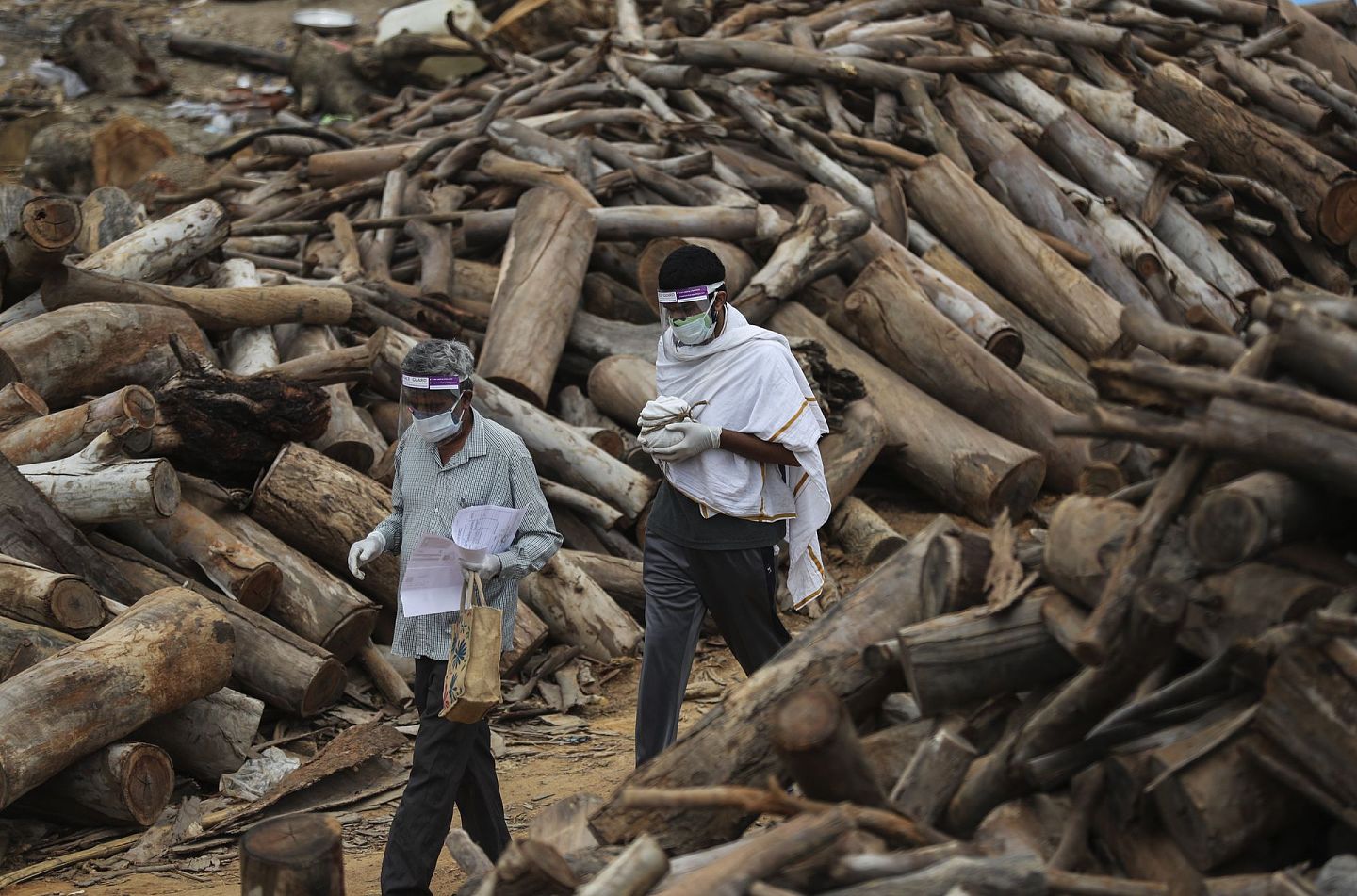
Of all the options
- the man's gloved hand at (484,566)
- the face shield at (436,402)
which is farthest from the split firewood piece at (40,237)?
the man's gloved hand at (484,566)

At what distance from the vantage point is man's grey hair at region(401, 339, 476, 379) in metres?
5.01

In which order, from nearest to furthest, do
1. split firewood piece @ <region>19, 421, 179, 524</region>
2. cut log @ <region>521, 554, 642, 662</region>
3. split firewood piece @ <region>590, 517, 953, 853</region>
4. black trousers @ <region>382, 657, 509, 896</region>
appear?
1. split firewood piece @ <region>590, 517, 953, 853</region>
2. black trousers @ <region>382, 657, 509, 896</region>
3. split firewood piece @ <region>19, 421, 179, 524</region>
4. cut log @ <region>521, 554, 642, 662</region>

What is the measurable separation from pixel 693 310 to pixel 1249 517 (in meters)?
2.90

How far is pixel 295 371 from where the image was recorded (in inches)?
336

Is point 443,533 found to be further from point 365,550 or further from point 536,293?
point 536,293

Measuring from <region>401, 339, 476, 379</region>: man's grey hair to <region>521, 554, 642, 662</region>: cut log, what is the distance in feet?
9.86

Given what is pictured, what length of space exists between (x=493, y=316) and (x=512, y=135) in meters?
3.20

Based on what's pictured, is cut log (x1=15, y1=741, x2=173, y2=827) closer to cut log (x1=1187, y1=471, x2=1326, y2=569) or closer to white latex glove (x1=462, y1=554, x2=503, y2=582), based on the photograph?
white latex glove (x1=462, y1=554, x2=503, y2=582)

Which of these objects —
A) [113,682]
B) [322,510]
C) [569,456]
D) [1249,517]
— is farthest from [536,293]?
[1249,517]

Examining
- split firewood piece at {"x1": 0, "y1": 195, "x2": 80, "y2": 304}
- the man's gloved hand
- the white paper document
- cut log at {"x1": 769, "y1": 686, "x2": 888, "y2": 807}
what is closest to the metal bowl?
split firewood piece at {"x1": 0, "y1": 195, "x2": 80, "y2": 304}

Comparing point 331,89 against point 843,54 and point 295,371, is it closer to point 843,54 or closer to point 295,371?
point 843,54

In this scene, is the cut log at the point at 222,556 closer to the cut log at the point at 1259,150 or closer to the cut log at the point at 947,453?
the cut log at the point at 947,453

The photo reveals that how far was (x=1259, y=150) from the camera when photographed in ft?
38.8

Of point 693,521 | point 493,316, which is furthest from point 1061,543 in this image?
point 493,316
